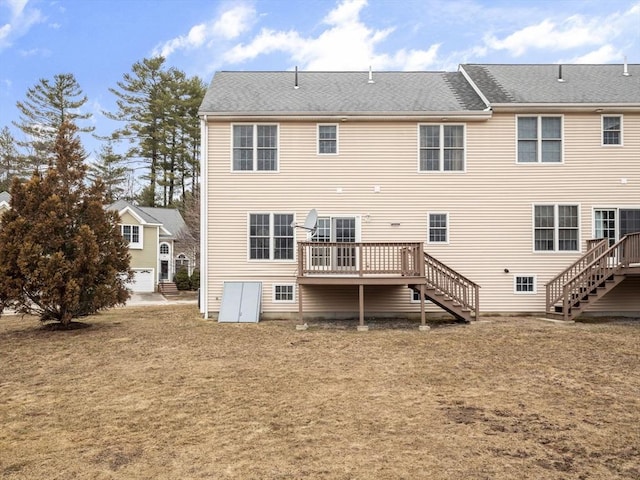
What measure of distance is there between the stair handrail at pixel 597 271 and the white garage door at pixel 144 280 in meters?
23.6

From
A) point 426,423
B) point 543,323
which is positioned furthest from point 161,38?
point 426,423

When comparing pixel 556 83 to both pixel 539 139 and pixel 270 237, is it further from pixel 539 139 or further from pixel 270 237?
pixel 270 237

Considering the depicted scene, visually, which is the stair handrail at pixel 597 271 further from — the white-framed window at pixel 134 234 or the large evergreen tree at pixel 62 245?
the white-framed window at pixel 134 234

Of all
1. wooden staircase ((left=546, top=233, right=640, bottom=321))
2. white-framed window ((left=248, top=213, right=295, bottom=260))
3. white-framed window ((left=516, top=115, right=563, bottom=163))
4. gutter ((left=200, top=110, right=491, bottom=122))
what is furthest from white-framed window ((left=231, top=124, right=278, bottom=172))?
wooden staircase ((left=546, top=233, right=640, bottom=321))

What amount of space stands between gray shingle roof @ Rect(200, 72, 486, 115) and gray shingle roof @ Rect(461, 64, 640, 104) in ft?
2.51

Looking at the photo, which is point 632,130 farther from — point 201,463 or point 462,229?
point 201,463

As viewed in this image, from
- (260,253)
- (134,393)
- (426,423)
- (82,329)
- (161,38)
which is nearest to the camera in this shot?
(426,423)

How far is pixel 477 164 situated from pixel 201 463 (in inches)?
515

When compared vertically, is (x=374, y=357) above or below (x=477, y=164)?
below

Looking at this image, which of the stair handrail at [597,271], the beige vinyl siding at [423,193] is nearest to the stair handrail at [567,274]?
the beige vinyl siding at [423,193]

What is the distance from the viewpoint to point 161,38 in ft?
145

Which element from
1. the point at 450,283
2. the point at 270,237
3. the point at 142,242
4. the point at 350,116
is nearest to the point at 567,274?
the point at 450,283

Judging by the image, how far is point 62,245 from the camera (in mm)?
12375

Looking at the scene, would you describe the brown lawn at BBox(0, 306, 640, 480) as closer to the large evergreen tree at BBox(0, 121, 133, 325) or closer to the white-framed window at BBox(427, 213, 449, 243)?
the large evergreen tree at BBox(0, 121, 133, 325)
